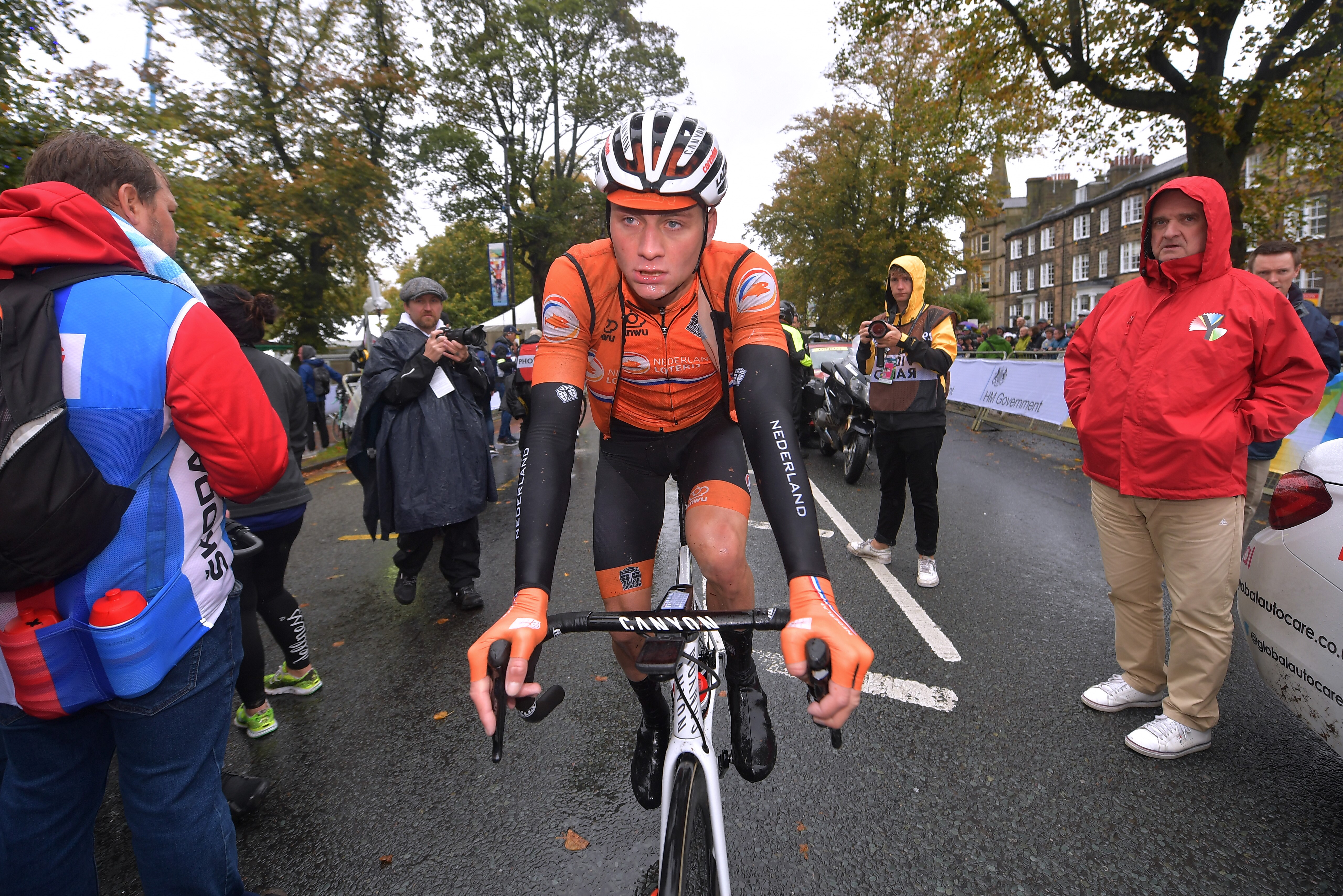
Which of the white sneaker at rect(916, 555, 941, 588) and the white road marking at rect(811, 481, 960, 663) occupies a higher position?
the white sneaker at rect(916, 555, 941, 588)

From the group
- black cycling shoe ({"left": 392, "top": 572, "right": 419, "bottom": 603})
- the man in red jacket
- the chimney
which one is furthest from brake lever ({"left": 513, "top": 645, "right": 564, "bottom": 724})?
the chimney

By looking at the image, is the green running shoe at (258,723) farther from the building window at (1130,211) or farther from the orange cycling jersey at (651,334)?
A: the building window at (1130,211)

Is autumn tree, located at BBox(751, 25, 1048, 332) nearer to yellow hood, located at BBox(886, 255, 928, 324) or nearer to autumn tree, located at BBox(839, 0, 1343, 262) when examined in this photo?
autumn tree, located at BBox(839, 0, 1343, 262)

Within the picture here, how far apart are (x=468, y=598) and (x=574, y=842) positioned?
255 cm

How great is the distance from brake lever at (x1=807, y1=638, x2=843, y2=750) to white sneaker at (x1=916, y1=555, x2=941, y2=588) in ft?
12.4

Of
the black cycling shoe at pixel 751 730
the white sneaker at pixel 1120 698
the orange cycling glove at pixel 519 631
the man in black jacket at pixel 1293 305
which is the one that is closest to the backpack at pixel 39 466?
the orange cycling glove at pixel 519 631

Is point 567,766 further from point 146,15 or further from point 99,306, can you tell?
point 146,15

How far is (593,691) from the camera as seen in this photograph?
362cm

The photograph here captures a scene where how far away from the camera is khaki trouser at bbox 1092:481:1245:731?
2.81 meters

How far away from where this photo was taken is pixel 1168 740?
113 inches

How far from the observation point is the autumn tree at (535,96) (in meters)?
28.7

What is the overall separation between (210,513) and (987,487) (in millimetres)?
8030

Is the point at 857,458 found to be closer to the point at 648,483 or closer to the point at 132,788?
the point at 648,483

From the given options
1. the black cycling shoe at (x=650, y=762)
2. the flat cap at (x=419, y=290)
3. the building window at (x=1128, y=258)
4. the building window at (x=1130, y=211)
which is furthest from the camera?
the building window at (x=1128, y=258)
